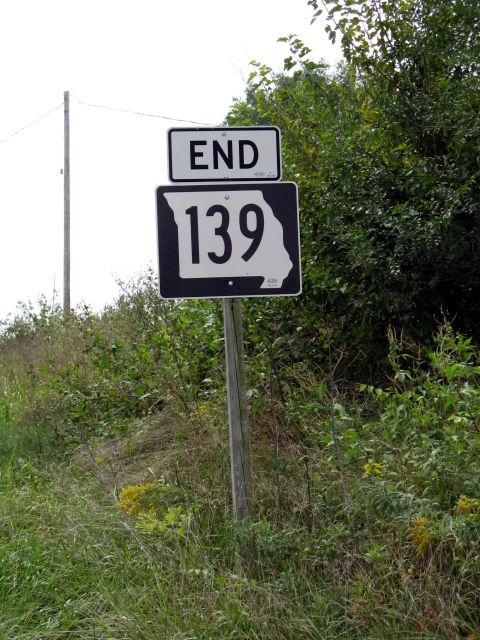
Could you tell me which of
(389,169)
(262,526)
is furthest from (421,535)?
(389,169)

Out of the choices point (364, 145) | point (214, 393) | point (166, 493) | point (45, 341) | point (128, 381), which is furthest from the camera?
point (45, 341)

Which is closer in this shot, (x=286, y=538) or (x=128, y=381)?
(x=286, y=538)

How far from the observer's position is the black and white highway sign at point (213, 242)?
13.1 feet

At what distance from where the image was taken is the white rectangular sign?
13.2ft

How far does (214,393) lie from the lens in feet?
20.9

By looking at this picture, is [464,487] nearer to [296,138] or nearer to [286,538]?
[286,538]

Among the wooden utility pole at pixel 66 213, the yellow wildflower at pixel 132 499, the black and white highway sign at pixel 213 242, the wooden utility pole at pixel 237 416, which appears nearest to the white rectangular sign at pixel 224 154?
the black and white highway sign at pixel 213 242

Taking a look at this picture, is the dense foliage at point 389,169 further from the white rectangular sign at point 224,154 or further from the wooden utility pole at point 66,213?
the wooden utility pole at point 66,213

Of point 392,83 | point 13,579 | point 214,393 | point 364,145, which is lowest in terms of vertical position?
point 13,579

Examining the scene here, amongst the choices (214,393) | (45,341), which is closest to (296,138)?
(214,393)

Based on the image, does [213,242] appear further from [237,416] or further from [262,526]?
[262,526]

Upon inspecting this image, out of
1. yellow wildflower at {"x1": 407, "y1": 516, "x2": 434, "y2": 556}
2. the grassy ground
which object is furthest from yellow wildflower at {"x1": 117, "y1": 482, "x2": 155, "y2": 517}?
yellow wildflower at {"x1": 407, "y1": 516, "x2": 434, "y2": 556}

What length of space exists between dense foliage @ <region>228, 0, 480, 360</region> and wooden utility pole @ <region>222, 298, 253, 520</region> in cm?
232

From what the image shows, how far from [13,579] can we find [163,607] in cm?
108
